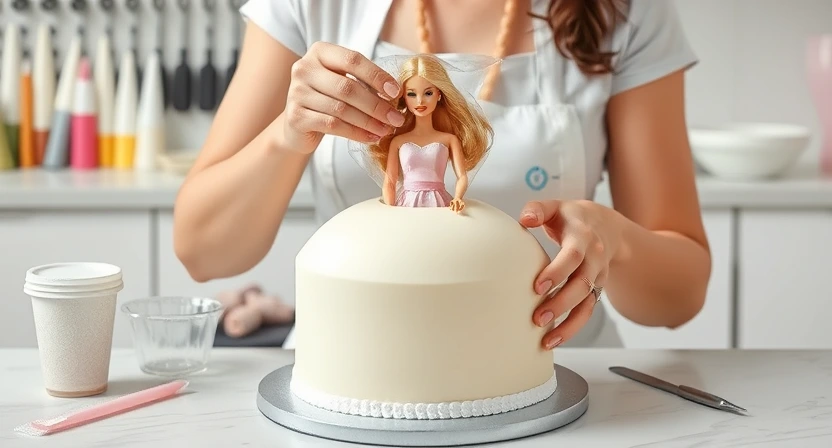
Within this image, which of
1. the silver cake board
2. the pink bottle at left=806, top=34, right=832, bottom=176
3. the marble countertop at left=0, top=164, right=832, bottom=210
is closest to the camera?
the silver cake board

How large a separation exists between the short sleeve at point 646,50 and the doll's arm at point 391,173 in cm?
56

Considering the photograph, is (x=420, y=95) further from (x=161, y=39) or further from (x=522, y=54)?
(x=161, y=39)

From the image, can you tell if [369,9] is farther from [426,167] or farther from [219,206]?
[426,167]

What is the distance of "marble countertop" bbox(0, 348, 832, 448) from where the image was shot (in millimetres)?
888

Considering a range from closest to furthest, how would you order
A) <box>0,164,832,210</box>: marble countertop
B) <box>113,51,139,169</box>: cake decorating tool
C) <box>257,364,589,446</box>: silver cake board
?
<box>257,364,589,446</box>: silver cake board
<box>0,164,832,210</box>: marble countertop
<box>113,51,139,169</box>: cake decorating tool

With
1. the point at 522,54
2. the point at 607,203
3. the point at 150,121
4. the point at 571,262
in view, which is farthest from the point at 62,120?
the point at 571,262

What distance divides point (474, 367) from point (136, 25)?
2.01 metres

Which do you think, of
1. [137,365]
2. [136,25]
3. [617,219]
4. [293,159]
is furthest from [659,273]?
[136,25]

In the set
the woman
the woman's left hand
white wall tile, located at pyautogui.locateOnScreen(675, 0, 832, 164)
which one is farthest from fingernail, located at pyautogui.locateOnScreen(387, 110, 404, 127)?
white wall tile, located at pyautogui.locateOnScreen(675, 0, 832, 164)

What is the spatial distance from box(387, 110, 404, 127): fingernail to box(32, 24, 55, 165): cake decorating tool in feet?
6.06

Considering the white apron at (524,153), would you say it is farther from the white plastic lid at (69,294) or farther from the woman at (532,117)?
the white plastic lid at (69,294)

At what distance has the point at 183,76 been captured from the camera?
2664mm

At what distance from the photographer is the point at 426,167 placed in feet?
3.14

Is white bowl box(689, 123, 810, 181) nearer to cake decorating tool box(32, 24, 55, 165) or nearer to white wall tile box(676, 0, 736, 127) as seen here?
white wall tile box(676, 0, 736, 127)
